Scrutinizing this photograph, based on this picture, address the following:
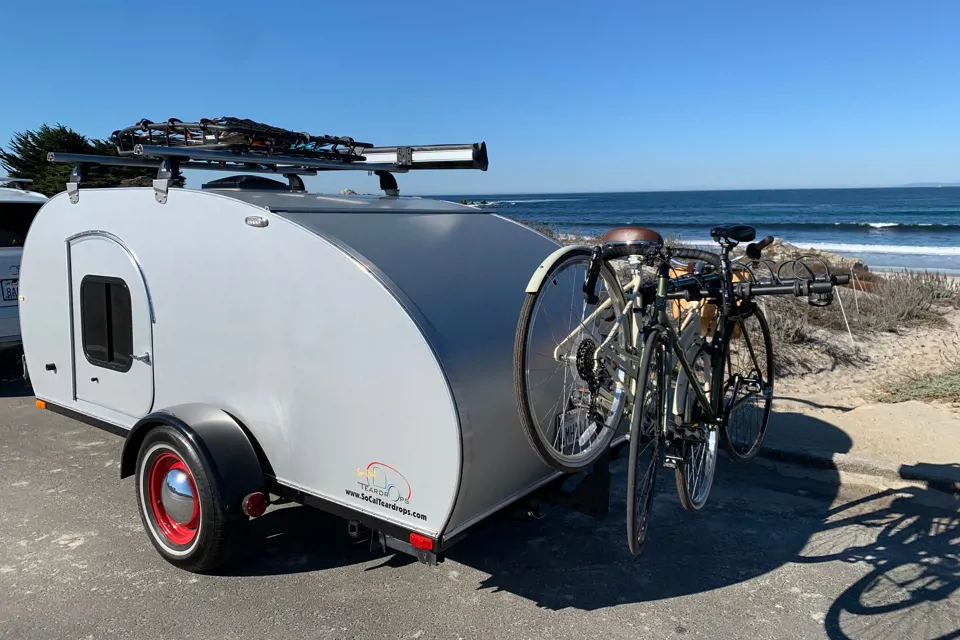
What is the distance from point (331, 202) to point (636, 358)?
6.65 feet

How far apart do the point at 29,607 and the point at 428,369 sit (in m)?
2.53

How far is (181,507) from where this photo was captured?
13.4ft

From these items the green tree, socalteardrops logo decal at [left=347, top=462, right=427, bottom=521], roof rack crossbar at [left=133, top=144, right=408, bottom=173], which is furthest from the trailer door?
the green tree

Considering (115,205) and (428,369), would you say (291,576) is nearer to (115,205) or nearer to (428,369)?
(428,369)

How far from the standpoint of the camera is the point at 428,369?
321 cm

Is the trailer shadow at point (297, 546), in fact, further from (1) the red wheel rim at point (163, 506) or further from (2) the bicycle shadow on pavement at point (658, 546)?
(2) the bicycle shadow on pavement at point (658, 546)

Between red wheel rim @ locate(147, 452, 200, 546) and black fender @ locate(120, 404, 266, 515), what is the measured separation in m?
0.23

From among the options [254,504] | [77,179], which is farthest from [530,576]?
[77,179]

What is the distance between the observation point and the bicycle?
10.9 feet

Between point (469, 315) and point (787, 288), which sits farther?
point (787, 288)

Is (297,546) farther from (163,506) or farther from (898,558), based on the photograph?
(898,558)

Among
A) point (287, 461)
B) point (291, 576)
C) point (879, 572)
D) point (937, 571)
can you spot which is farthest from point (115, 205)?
point (937, 571)

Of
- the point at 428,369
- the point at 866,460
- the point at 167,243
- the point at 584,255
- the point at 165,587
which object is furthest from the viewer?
the point at 866,460

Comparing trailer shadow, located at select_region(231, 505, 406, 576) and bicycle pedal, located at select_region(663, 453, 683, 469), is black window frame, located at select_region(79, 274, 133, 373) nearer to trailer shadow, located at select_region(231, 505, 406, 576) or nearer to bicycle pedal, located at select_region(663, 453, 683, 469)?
trailer shadow, located at select_region(231, 505, 406, 576)
